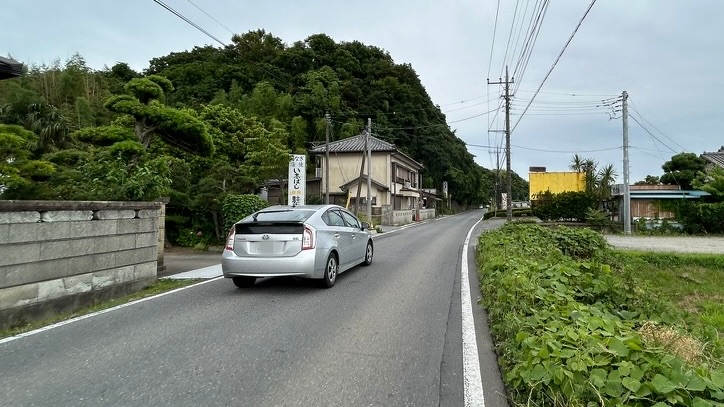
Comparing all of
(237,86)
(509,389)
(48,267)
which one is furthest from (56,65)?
(509,389)

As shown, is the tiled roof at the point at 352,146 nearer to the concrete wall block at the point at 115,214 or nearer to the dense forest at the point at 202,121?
the dense forest at the point at 202,121

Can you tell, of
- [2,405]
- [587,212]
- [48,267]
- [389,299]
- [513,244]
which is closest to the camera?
[2,405]

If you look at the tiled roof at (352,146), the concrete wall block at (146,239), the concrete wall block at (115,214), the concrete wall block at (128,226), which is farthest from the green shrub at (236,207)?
the tiled roof at (352,146)

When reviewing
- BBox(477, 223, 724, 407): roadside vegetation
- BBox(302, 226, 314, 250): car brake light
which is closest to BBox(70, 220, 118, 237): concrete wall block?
BBox(302, 226, 314, 250): car brake light

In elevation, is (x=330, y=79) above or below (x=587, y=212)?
above

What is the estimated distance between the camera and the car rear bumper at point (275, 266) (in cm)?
680

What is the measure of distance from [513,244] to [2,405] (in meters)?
9.24

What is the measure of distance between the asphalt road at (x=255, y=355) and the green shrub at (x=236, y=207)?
7298mm

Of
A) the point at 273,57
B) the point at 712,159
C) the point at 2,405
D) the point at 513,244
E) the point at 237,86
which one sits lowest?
the point at 2,405

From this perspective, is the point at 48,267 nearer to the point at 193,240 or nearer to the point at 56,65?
the point at 193,240

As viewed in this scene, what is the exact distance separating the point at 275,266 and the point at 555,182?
118 ft

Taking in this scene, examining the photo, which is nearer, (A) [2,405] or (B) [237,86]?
(A) [2,405]

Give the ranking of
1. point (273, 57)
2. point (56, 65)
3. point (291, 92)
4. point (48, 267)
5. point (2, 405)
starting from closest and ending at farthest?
point (2, 405) → point (48, 267) → point (56, 65) → point (291, 92) → point (273, 57)

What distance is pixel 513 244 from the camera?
9.90 m
